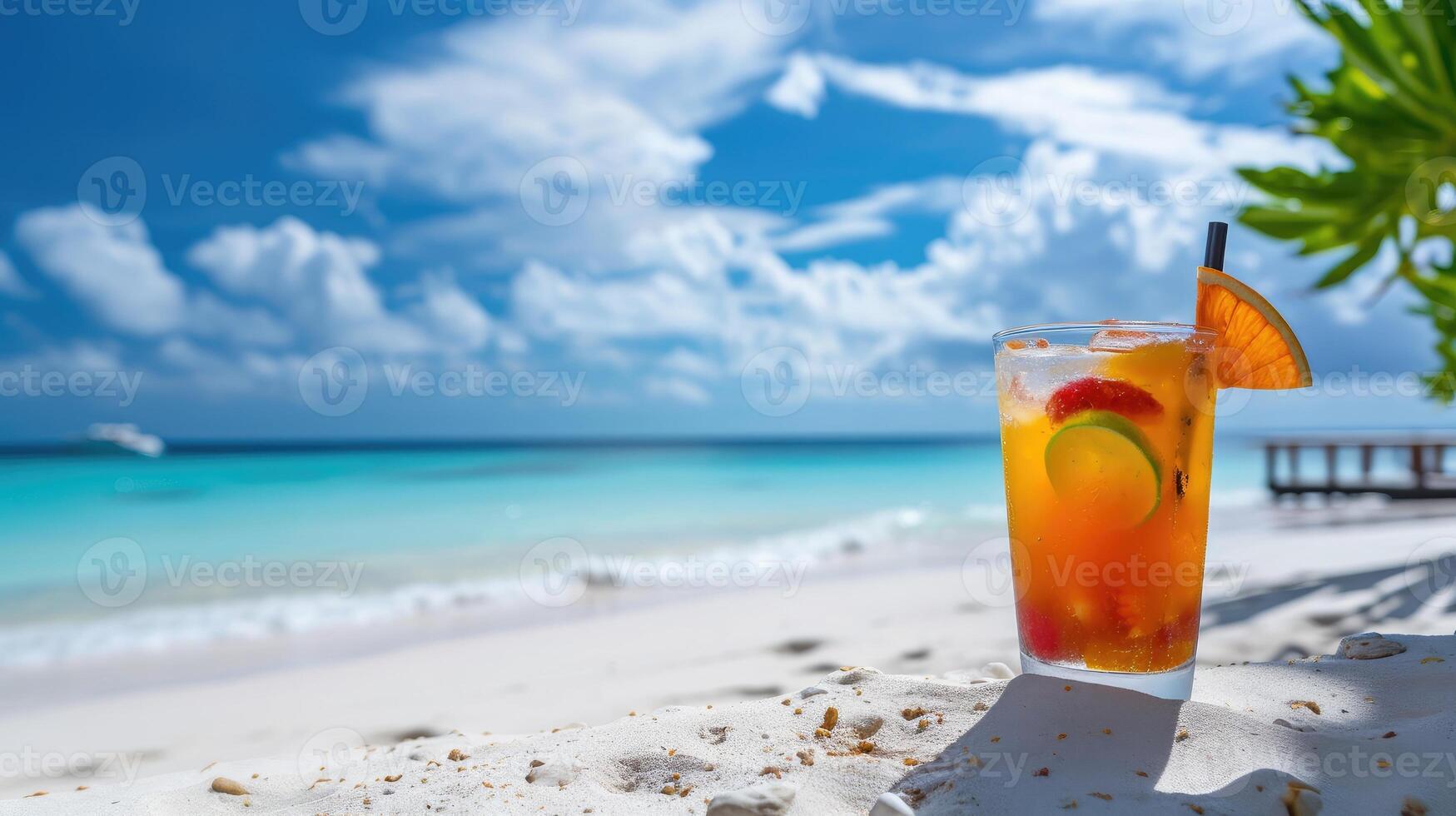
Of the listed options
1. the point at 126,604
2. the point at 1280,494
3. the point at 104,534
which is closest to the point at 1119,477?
the point at 126,604

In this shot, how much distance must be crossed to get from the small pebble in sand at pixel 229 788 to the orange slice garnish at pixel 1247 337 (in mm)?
1956

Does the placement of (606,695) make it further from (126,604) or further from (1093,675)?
(126,604)

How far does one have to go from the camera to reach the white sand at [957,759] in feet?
3.83

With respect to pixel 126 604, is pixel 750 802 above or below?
above

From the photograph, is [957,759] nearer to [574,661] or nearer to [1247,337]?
[1247,337]

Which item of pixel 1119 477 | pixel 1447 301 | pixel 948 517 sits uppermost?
pixel 1447 301

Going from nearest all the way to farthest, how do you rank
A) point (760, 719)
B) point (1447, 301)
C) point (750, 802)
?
1. point (750, 802)
2. point (760, 719)
3. point (1447, 301)

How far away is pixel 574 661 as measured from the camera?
3.33 m

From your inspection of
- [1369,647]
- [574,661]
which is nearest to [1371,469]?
[1369,647]

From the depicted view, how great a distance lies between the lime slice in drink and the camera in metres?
1.42

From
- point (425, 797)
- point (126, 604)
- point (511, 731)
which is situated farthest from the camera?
point (126, 604)

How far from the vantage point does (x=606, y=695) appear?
266cm

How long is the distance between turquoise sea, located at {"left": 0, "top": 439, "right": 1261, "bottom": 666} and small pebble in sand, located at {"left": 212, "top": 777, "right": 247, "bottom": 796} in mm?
3285

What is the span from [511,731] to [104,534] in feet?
35.5
